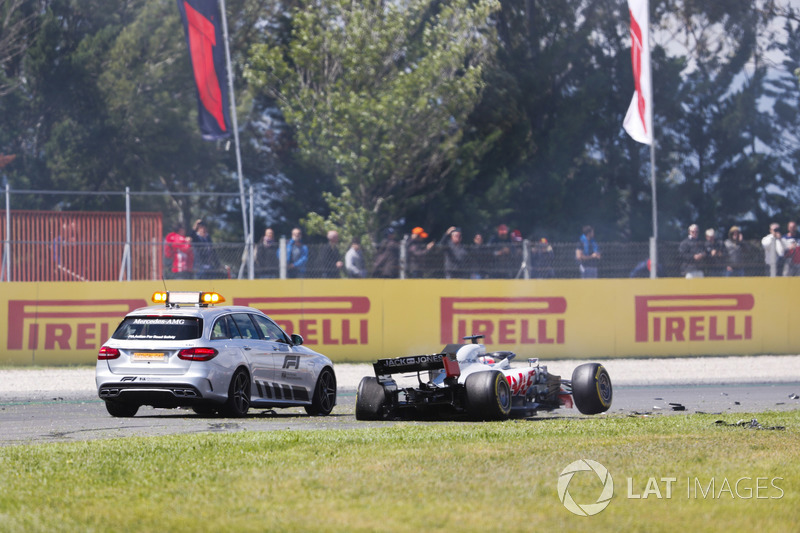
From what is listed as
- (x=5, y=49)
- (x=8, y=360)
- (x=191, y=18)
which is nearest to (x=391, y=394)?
(x=8, y=360)

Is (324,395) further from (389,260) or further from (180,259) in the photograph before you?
(389,260)

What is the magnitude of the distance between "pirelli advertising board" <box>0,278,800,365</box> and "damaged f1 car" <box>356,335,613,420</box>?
768cm

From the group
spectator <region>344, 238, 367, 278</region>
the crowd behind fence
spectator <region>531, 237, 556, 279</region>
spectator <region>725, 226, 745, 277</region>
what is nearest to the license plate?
the crowd behind fence

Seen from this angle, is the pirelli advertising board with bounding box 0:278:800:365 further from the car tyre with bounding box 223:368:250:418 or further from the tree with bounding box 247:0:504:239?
the tree with bounding box 247:0:504:239

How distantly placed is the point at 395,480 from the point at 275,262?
13407 millimetres

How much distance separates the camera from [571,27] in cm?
4244

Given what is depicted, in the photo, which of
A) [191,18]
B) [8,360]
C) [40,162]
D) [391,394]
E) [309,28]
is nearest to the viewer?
[391,394]

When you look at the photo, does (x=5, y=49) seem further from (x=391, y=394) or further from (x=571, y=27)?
(x=391, y=394)

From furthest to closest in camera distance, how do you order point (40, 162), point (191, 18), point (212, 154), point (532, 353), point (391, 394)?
point (212, 154) → point (40, 162) → point (191, 18) → point (532, 353) → point (391, 394)

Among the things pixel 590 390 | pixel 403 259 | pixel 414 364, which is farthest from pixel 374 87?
pixel 414 364

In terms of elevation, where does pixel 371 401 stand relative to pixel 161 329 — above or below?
below

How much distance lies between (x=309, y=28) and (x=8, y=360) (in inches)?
628

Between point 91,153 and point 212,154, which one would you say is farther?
point 212,154

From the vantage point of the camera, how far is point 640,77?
27.0 metres
